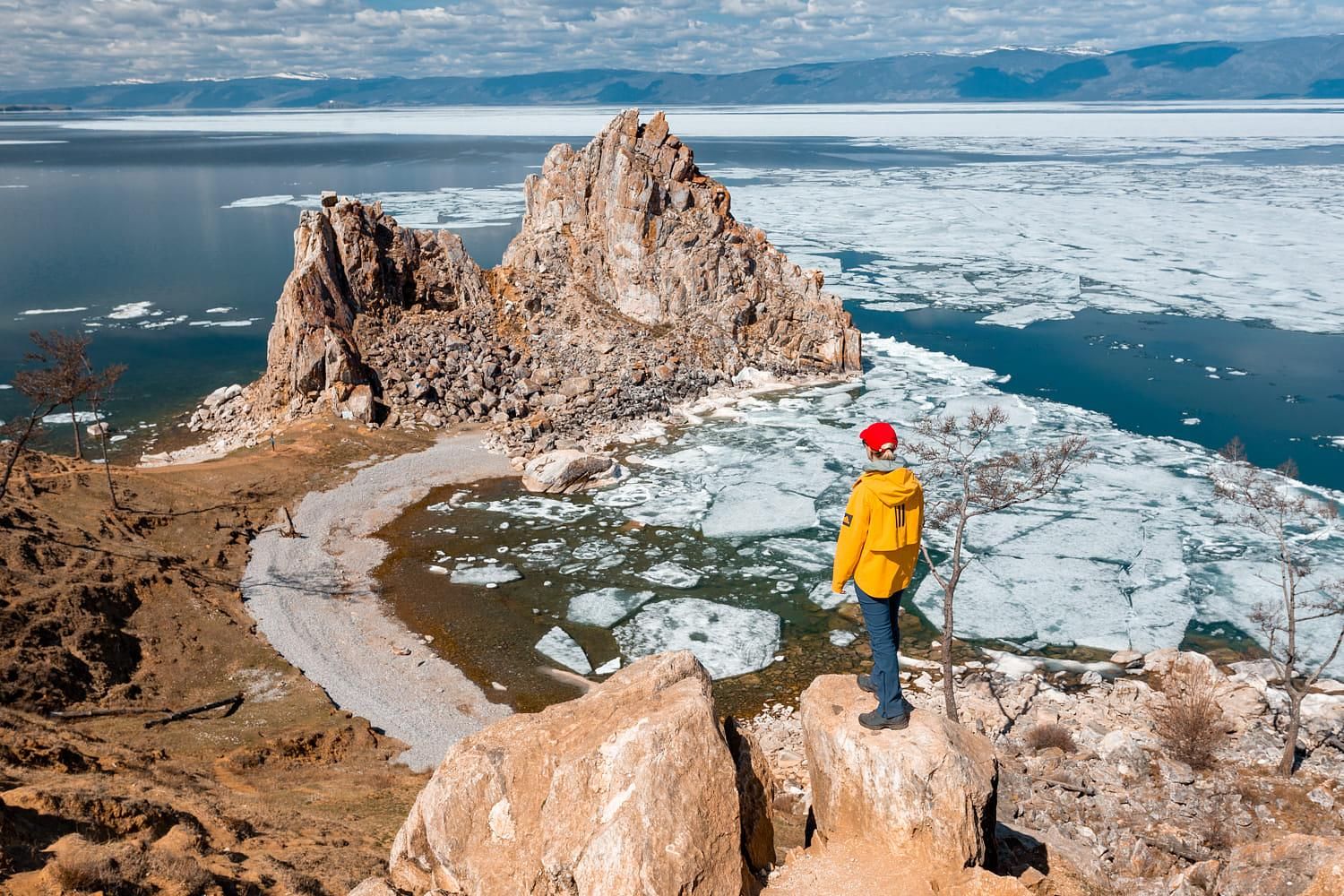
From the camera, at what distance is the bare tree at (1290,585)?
1905 centimetres

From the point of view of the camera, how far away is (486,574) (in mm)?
29922

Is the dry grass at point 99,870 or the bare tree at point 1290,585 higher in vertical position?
the dry grass at point 99,870

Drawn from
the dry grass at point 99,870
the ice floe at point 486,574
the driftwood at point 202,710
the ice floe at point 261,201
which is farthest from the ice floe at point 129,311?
the dry grass at point 99,870

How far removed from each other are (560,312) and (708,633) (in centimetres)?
2782

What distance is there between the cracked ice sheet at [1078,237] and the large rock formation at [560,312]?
1710 centimetres

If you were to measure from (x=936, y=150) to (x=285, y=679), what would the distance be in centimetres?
18707

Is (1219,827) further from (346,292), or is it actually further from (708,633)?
(346,292)

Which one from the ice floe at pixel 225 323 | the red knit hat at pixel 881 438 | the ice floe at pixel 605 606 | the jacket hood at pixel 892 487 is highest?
the red knit hat at pixel 881 438

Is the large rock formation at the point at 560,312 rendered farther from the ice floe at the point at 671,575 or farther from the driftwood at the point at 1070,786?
the driftwood at the point at 1070,786

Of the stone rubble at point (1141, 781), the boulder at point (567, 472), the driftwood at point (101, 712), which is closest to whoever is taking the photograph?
the stone rubble at point (1141, 781)

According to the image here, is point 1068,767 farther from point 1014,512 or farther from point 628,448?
point 628,448

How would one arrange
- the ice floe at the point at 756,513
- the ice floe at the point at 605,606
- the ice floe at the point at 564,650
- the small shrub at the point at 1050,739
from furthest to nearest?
the ice floe at the point at 756,513, the ice floe at the point at 605,606, the ice floe at the point at 564,650, the small shrub at the point at 1050,739

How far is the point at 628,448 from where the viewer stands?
4081 centimetres

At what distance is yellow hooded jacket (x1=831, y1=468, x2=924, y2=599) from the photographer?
10.3 metres
